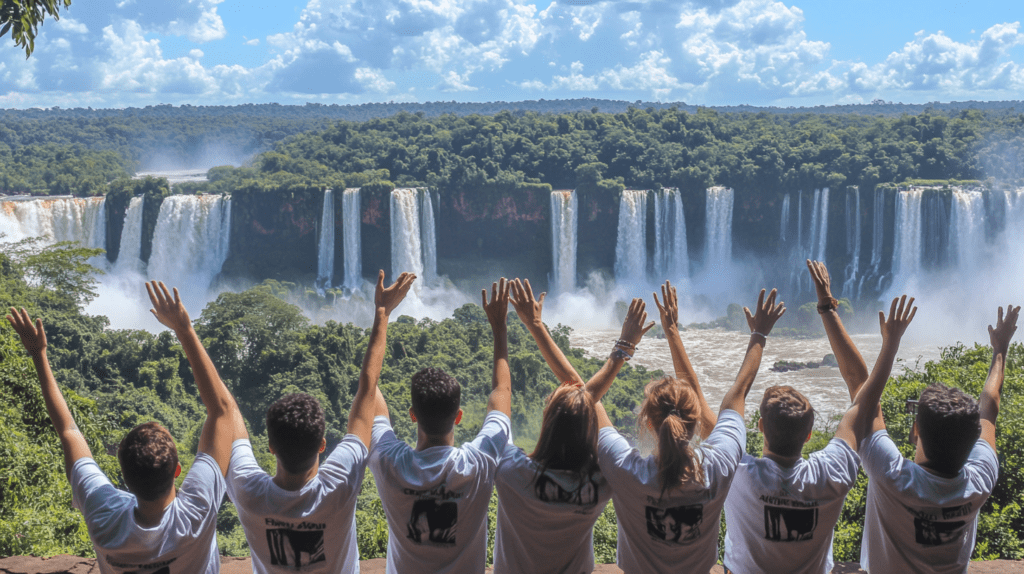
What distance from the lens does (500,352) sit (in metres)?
3.95

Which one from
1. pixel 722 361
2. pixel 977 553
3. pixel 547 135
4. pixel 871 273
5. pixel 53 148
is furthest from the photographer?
pixel 53 148

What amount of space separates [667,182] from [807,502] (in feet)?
155

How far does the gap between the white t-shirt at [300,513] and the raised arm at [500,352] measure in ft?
2.42

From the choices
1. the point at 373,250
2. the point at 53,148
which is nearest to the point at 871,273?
the point at 373,250

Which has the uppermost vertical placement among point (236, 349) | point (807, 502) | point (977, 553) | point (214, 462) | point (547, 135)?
point (547, 135)

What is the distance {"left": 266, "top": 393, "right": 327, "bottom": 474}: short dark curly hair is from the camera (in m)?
3.11

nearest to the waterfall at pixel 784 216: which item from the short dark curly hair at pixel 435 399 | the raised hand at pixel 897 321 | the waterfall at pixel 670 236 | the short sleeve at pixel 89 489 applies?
the waterfall at pixel 670 236

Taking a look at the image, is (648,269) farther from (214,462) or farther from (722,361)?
(214,462)

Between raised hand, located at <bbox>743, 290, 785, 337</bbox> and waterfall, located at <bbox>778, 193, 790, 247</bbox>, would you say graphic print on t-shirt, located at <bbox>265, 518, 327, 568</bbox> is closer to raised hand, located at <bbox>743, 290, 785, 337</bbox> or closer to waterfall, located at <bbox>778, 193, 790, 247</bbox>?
raised hand, located at <bbox>743, 290, 785, 337</bbox>

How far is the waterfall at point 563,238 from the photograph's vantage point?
45875 mm

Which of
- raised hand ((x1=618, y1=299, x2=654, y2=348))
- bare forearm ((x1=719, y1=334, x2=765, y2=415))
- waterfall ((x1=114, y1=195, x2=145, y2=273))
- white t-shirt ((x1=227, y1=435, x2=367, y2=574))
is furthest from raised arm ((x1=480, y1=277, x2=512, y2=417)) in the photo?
waterfall ((x1=114, y1=195, x2=145, y2=273))

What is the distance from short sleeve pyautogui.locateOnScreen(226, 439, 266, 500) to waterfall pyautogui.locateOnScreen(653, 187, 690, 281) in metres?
42.6

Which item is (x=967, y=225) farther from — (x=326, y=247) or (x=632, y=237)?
(x=326, y=247)

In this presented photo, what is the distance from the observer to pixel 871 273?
4269 cm
